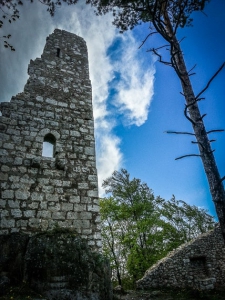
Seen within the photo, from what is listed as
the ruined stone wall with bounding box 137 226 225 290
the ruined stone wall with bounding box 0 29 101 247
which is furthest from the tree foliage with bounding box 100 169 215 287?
the ruined stone wall with bounding box 0 29 101 247

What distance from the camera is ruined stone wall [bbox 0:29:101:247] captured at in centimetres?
503

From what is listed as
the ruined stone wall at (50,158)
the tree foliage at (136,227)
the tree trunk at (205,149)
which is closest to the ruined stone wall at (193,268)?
the tree foliage at (136,227)

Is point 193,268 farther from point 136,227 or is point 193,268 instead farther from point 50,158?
point 50,158

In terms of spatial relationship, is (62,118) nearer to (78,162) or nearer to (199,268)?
(78,162)

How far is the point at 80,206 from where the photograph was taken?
5.49 metres

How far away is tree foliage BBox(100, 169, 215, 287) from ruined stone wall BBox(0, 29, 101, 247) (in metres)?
11.6

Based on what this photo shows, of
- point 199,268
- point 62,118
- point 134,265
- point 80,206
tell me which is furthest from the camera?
point 134,265

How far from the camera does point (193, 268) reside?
11414mm

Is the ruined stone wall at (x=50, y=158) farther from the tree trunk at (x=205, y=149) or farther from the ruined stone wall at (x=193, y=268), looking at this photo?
the ruined stone wall at (x=193, y=268)

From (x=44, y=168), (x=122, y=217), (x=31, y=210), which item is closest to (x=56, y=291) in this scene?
(x=31, y=210)

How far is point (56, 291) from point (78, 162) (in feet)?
10.3

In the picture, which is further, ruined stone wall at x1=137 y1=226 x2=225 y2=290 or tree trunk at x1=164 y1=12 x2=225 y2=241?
ruined stone wall at x1=137 y1=226 x2=225 y2=290

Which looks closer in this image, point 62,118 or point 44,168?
point 44,168

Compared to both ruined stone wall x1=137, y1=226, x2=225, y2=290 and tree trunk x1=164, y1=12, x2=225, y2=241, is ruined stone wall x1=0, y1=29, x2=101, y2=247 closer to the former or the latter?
tree trunk x1=164, y1=12, x2=225, y2=241
